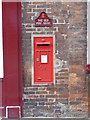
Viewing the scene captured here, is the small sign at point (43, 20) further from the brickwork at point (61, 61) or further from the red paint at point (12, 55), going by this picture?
the red paint at point (12, 55)

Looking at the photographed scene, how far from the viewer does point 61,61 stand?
4246 millimetres

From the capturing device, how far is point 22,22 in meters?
4.20

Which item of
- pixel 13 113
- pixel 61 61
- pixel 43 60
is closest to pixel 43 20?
pixel 43 60

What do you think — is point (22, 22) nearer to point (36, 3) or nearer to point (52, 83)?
point (36, 3)

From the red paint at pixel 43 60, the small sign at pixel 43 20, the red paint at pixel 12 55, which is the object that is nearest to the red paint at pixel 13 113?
the red paint at pixel 12 55

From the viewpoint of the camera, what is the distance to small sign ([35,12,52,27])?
417cm

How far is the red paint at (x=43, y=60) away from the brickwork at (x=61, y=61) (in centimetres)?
14

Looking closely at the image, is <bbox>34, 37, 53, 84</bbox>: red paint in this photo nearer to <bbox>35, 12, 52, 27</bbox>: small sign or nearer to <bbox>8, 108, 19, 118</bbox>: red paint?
<bbox>35, 12, 52, 27</bbox>: small sign

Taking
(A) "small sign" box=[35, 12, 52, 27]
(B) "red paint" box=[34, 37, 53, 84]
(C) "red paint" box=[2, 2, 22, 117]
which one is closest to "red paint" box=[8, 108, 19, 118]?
(C) "red paint" box=[2, 2, 22, 117]

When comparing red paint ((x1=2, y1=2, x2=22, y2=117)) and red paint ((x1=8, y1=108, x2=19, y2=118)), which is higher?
red paint ((x1=2, y1=2, x2=22, y2=117))

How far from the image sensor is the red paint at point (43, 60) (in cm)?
420

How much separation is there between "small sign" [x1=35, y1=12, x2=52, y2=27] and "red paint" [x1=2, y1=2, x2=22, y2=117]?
495 mm

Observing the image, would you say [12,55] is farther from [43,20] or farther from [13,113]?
[13,113]

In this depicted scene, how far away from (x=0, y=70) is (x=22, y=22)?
4.59 feet
